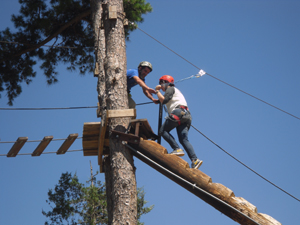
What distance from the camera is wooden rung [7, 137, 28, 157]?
7.84 meters

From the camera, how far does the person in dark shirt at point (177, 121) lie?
22.8 feet

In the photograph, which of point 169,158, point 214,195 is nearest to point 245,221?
point 214,195

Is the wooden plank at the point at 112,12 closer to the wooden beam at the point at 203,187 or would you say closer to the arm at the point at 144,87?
the arm at the point at 144,87

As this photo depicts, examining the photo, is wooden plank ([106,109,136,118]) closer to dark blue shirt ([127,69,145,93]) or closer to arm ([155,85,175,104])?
arm ([155,85,175,104])

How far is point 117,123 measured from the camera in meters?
6.79

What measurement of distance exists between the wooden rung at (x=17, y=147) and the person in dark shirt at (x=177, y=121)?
270 cm

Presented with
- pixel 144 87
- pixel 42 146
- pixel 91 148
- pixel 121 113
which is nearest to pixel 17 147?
pixel 42 146

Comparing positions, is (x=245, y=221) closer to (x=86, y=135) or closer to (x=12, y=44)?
(x=86, y=135)

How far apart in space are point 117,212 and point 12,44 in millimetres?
7530

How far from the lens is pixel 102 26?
820cm

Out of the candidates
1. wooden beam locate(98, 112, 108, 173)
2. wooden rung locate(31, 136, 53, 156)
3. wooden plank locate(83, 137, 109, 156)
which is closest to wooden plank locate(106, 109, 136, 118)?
wooden beam locate(98, 112, 108, 173)

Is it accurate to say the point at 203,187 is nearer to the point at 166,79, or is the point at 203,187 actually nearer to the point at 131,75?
the point at 166,79

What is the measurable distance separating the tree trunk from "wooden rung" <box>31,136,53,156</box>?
1191mm

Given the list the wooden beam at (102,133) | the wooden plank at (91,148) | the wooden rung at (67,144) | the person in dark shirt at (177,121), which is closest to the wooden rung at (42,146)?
the wooden rung at (67,144)
